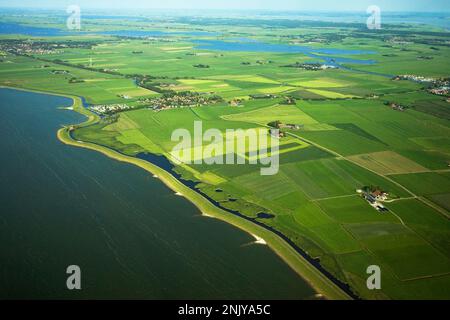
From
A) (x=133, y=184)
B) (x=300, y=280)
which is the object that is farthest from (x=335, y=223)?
(x=133, y=184)

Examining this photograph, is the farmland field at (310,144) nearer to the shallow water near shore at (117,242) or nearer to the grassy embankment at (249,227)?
the grassy embankment at (249,227)

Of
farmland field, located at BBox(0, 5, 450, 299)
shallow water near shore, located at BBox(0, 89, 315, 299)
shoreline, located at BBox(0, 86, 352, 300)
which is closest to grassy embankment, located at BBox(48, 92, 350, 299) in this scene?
shoreline, located at BBox(0, 86, 352, 300)

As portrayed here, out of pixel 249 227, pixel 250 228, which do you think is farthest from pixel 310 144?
pixel 250 228

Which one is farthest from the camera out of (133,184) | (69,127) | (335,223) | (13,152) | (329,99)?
(329,99)

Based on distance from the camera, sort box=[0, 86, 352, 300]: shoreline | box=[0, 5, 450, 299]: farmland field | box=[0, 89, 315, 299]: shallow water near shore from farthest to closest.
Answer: box=[0, 5, 450, 299]: farmland field, box=[0, 86, 352, 300]: shoreline, box=[0, 89, 315, 299]: shallow water near shore

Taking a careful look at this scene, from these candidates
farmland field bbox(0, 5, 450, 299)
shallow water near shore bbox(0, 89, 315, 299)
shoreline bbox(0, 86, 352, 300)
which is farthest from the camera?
farmland field bbox(0, 5, 450, 299)

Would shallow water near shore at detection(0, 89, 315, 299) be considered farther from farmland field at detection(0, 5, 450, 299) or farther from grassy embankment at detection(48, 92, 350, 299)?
farmland field at detection(0, 5, 450, 299)
